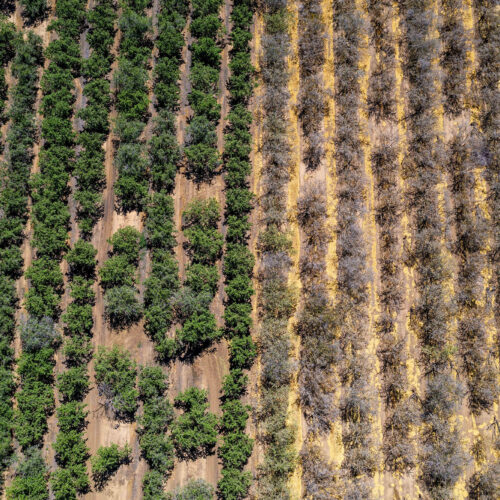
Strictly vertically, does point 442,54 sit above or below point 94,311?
above

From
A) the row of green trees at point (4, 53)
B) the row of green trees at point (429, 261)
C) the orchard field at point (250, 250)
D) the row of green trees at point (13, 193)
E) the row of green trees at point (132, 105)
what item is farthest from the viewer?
the row of green trees at point (4, 53)

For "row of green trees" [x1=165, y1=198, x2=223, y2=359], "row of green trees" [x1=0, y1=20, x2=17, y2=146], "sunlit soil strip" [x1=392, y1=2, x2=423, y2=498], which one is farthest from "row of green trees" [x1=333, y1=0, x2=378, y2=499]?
"row of green trees" [x1=0, y1=20, x2=17, y2=146]

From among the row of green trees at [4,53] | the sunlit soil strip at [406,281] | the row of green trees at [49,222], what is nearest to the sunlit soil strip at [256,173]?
the sunlit soil strip at [406,281]

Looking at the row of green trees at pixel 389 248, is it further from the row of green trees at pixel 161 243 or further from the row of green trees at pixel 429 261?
the row of green trees at pixel 161 243

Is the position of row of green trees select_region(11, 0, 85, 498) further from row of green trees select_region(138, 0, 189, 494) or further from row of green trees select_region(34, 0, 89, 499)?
row of green trees select_region(138, 0, 189, 494)

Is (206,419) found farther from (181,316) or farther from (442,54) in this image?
(442,54)

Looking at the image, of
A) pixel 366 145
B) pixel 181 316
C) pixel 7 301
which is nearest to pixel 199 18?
pixel 366 145
